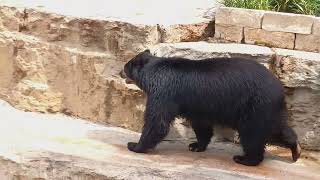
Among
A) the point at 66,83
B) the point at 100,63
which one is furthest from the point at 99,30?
the point at 66,83

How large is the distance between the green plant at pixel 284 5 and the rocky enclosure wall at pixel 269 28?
0.30m

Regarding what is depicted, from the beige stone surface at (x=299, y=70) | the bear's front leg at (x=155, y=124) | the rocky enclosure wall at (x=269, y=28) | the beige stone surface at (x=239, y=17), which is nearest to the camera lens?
the bear's front leg at (x=155, y=124)

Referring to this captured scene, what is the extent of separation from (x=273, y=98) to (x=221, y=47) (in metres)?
1.09

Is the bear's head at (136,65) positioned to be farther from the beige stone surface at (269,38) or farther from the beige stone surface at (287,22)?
the beige stone surface at (287,22)

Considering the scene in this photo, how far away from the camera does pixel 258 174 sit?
5117 mm

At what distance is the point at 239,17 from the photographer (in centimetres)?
651

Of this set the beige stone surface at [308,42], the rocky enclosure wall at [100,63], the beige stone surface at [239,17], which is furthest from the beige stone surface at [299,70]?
the beige stone surface at [239,17]

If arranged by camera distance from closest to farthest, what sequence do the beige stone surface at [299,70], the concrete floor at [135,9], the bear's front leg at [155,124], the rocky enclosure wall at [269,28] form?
the bear's front leg at [155,124] → the beige stone surface at [299,70] → the rocky enclosure wall at [269,28] → the concrete floor at [135,9]

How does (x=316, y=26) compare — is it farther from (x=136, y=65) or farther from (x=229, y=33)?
(x=136, y=65)

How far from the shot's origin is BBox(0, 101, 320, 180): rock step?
5039 mm

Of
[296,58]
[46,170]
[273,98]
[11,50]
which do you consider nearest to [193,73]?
[273,98]

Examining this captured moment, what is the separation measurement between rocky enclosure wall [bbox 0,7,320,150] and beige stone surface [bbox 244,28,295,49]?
156mm

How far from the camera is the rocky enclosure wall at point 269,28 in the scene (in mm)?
6285

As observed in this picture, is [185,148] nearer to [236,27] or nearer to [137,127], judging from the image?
[137,127]
